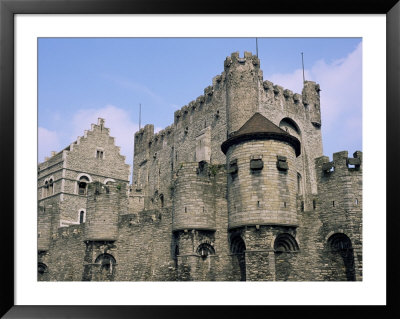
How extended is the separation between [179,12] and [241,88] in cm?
2190

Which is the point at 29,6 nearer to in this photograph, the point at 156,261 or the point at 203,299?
the point at 203,299

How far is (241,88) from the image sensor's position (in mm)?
35531

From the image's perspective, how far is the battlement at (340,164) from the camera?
Answer: 831 inches

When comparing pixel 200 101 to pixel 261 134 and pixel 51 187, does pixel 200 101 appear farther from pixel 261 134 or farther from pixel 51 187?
pixel 261 134

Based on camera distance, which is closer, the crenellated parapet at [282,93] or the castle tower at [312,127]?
the crenellated parapet at [282,93]

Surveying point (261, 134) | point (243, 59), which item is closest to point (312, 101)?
point (243, 59)

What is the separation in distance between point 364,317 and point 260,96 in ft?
80.7

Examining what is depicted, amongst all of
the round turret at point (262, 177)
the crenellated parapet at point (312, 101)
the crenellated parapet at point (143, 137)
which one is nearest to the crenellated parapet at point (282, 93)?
the crenellated parapet at point (312, 101)

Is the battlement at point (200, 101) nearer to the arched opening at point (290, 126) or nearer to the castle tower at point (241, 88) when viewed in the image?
the castle tower at point (241, 88)

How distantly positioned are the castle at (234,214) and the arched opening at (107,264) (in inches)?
2.2

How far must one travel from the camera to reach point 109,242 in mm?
29078

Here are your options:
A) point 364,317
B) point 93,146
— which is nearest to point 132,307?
point 364,317

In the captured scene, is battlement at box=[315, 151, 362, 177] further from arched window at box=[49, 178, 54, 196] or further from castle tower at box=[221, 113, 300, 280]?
arched window at box=[49, 178, 54, 196]

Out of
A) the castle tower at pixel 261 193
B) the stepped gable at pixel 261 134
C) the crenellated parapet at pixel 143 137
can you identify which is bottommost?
the castle tower at pixel 261 193
